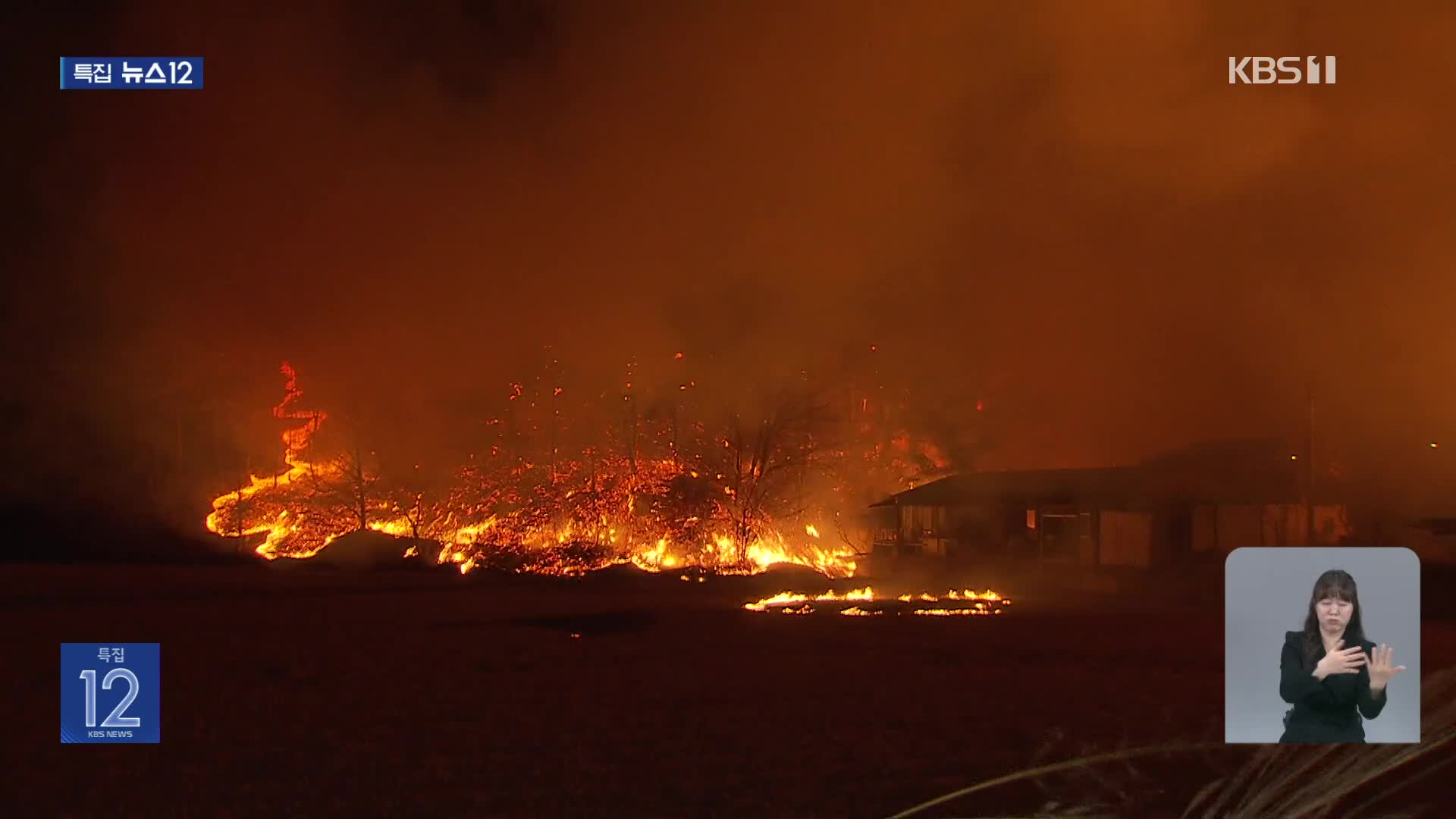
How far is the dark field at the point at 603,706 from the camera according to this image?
7.76 m

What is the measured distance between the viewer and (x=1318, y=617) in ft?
19.6

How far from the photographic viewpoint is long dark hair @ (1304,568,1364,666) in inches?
234

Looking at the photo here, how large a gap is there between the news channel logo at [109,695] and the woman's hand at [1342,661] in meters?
7.92

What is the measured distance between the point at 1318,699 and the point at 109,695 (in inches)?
311

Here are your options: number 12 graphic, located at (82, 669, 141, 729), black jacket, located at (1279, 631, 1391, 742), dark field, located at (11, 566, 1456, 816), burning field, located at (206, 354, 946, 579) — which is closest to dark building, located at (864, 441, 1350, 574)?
burning field, located at (206, 354, 946, 579)

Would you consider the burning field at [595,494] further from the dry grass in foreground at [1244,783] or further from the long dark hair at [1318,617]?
the long dark hair at [1318,617]

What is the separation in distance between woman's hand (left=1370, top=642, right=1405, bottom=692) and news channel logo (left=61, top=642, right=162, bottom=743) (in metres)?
8.14

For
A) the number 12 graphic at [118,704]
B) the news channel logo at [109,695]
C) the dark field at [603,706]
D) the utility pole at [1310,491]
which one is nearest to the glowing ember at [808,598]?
the dark field at [603,706]

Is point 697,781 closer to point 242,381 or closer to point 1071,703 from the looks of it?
point 1071,703

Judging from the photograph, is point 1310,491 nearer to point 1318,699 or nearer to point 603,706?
point 603,706

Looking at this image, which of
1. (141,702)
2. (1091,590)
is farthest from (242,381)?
(141,702)

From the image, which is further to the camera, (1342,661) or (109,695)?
(109,695)

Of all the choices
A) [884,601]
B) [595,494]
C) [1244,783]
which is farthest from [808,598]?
[1244,783]

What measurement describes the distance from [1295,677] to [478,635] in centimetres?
1299
